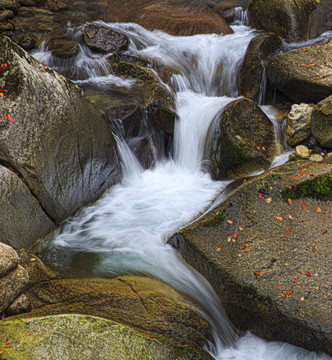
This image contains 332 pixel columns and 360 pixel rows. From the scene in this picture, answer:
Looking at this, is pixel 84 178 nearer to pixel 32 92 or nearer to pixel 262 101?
pixel 32 92

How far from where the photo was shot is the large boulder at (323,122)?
21.8ft

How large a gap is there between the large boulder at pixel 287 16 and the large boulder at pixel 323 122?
13.2 ft

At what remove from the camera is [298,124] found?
719cm

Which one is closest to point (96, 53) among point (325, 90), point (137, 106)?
point (137, 106)

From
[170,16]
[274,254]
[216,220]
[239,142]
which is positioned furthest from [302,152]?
[170,16]

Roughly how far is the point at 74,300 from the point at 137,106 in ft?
14.7

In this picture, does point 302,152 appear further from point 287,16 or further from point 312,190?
point 287,16

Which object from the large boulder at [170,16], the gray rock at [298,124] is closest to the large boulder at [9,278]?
the gray rock at [298,124]

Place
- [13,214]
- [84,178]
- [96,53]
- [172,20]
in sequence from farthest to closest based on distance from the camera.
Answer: [172,20], [96,53], [84,178], [13,214]

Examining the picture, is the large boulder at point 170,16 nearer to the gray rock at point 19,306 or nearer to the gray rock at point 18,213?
the gray rock at point 18,213

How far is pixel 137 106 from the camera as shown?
7.00 m

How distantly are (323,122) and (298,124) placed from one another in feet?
1.73

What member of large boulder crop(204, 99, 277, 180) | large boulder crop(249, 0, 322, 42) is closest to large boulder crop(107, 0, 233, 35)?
large boulder crop(249, 0, 322, 42)

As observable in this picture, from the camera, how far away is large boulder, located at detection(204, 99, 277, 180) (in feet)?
21.4
